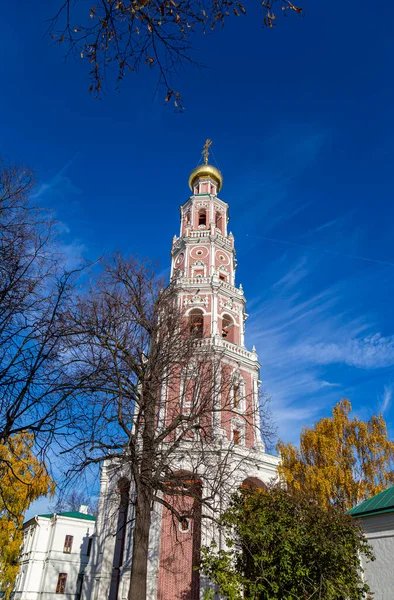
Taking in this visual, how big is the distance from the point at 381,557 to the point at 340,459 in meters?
15.8

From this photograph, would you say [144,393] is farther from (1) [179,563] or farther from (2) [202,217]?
(2) [202,217]

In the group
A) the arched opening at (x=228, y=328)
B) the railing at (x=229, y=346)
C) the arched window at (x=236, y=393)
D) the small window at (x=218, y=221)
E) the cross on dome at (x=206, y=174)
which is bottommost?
the arched window at (x=236, y=393)

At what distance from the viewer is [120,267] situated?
16.3 m

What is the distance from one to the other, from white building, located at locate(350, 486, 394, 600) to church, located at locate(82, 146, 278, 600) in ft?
14.0

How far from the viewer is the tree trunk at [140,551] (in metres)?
11.8

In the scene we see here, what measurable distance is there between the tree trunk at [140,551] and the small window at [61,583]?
26963 mm

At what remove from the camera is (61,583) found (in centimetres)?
3359

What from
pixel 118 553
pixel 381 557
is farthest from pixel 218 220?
pixel 381 557

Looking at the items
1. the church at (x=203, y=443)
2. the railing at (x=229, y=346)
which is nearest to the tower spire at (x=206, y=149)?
the church at (x=203, y=443)

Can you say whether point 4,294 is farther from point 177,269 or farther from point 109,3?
point 177,269

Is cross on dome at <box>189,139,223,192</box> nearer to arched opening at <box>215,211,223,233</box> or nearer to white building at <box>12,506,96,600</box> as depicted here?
arched opening at <box>215,211,223,233</box>

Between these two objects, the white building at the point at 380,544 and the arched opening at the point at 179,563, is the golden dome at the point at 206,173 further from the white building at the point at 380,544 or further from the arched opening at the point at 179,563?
the white building at the point at 380,544

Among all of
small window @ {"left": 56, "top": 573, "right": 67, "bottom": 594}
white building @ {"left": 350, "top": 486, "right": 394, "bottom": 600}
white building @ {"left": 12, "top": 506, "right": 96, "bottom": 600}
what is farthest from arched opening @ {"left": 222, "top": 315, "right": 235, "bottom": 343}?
small window @ {"left": 56, "top": 573, "right": 67, "bottom": 594}

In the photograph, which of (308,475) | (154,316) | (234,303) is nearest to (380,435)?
(308,475)
